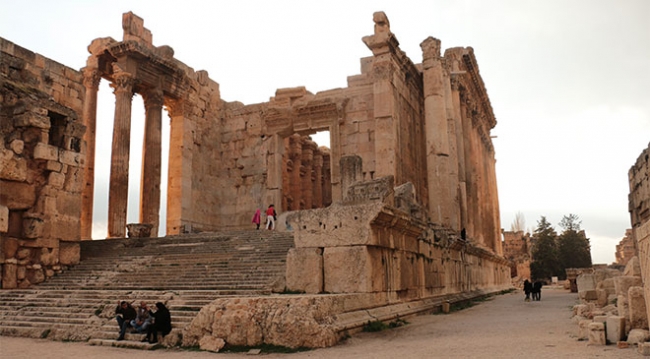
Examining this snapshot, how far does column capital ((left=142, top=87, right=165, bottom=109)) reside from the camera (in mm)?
20078

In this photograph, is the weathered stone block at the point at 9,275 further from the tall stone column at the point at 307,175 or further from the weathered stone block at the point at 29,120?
the tall stone column at the point at 307,175

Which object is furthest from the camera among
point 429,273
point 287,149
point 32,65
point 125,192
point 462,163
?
point 287,149

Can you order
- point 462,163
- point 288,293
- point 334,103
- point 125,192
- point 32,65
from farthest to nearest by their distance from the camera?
point 462,163
point 334,103
point 125,192
point 32,65
point 288,293

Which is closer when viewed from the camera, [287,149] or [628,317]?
[628,317]

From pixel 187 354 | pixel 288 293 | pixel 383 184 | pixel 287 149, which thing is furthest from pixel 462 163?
pixel 187 354

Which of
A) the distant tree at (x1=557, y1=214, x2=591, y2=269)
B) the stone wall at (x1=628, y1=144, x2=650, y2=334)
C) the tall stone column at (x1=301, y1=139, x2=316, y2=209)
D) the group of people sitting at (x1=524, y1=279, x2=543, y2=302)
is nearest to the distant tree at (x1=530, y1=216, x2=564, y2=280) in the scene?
the distant tree at (x1=557, y1=214, x2=591, y2=269)

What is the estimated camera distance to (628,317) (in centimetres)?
685

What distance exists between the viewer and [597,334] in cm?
673

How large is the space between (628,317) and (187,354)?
5707 millimetres

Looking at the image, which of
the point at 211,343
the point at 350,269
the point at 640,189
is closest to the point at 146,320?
the point at 211,343

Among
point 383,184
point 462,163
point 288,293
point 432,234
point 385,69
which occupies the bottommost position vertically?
point 288,293

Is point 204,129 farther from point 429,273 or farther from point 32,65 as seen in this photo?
point 429,273

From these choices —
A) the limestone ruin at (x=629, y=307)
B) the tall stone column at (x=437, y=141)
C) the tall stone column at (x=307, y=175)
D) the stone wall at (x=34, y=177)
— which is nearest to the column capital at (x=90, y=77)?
the stone wall at (x=34, y=177)

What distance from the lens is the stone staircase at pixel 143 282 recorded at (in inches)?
349
